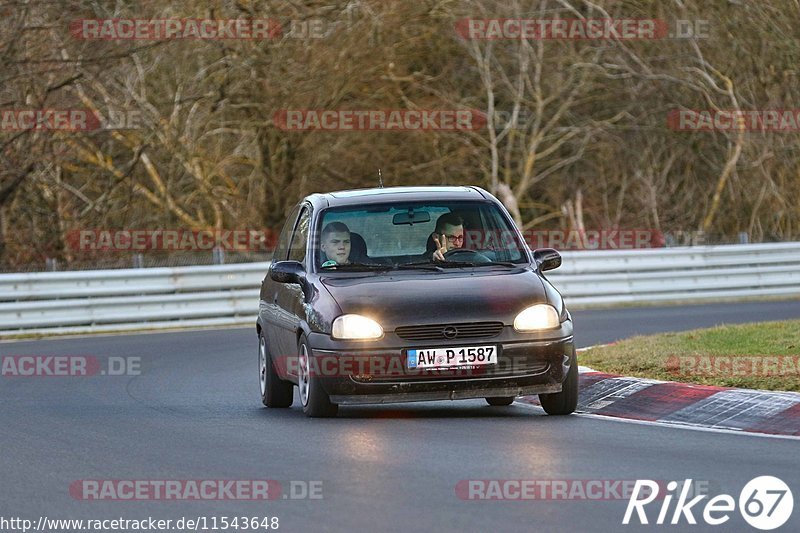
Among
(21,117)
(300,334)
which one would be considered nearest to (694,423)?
(300,334)

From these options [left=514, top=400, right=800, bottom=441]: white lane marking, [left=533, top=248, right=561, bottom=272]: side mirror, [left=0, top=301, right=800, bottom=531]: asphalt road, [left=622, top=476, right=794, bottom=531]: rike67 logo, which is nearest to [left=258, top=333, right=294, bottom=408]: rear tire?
[left=0, top=301, right=800, bottom=531]: asphalt road

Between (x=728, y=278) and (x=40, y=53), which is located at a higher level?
(x=40, y=53)

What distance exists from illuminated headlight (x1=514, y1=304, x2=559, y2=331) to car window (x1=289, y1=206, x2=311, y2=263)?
218 cm

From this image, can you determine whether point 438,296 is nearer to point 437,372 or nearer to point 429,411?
point 437,372

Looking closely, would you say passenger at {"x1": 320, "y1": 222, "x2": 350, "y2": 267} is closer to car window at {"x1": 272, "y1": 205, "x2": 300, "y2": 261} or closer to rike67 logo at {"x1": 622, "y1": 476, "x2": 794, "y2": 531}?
car window at {"x1": 272, "y1": 205, "x2": 300, "y2": 261}

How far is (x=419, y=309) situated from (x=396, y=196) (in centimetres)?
176

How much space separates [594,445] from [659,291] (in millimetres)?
17584

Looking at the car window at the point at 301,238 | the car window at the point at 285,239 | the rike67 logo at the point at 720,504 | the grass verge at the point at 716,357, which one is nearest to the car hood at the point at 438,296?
the car window at the point at 301,238

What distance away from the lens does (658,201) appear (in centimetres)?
3750

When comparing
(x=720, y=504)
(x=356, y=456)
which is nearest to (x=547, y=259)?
(x=356, y=456)

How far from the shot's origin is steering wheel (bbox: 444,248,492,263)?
12.2m

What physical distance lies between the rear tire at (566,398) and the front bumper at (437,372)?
0.51ft

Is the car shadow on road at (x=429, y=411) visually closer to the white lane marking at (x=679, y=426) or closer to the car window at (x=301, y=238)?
the white lane marking at (x=679, y=426)

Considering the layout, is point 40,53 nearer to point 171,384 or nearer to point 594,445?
point 171,384
